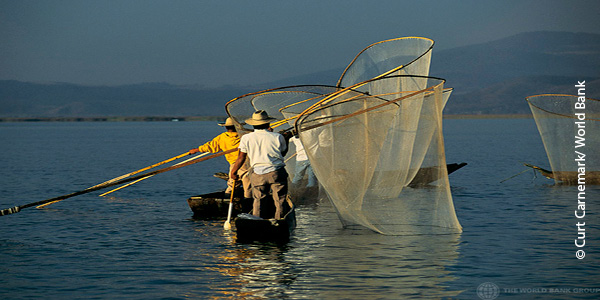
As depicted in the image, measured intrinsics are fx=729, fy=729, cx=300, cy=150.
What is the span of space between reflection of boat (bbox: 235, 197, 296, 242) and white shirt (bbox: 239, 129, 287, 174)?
80cm

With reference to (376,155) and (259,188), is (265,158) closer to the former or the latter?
(259,188)

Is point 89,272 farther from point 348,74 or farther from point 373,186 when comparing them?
point 348,74

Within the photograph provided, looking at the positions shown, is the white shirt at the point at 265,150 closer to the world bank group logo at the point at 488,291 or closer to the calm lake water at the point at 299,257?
the calm lake water at the point at 299,257

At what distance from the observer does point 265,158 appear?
1340 centimetres

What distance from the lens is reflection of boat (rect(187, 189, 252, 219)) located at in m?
16.6

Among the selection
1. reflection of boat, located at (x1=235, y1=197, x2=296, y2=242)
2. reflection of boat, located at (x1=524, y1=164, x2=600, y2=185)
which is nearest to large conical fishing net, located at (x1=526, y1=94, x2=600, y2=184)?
reflection of boat, located at (x1=524, y1=164, x2=600, y2=185)

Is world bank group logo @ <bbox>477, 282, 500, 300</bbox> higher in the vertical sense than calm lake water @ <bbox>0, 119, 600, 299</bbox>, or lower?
lower

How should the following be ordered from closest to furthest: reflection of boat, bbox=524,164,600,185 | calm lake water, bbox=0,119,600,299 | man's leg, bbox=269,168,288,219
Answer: calm lake water, bbox=0,119,600,299 < man's leg, bbox=269,168,288,219 < reflection of boat, bbox=524,164,600,185

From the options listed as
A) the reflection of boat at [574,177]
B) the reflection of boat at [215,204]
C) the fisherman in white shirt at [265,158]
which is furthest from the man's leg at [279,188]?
the reflection of boat at [574,177]

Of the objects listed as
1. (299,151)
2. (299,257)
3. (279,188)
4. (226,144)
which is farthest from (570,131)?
(299,257)

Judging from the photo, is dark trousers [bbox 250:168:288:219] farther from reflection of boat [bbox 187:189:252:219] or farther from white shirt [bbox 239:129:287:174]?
reflection of boat [bbox 187:189:252:219]

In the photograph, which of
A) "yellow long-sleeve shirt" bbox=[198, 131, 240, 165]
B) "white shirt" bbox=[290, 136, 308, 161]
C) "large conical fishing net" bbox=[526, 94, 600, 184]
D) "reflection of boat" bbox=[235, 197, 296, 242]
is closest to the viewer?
"reflection of boat" bbox=[235, 197, 296, 242]

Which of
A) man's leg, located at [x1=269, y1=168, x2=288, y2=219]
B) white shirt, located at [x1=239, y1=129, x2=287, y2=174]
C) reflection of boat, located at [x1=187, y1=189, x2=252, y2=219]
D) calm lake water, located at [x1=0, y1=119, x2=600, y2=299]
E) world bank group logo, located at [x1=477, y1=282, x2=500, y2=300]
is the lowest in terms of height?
world bank group logo, located at [x1=477, y1=282, x2=500, y2=300]

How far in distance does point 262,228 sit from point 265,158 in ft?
4.22
